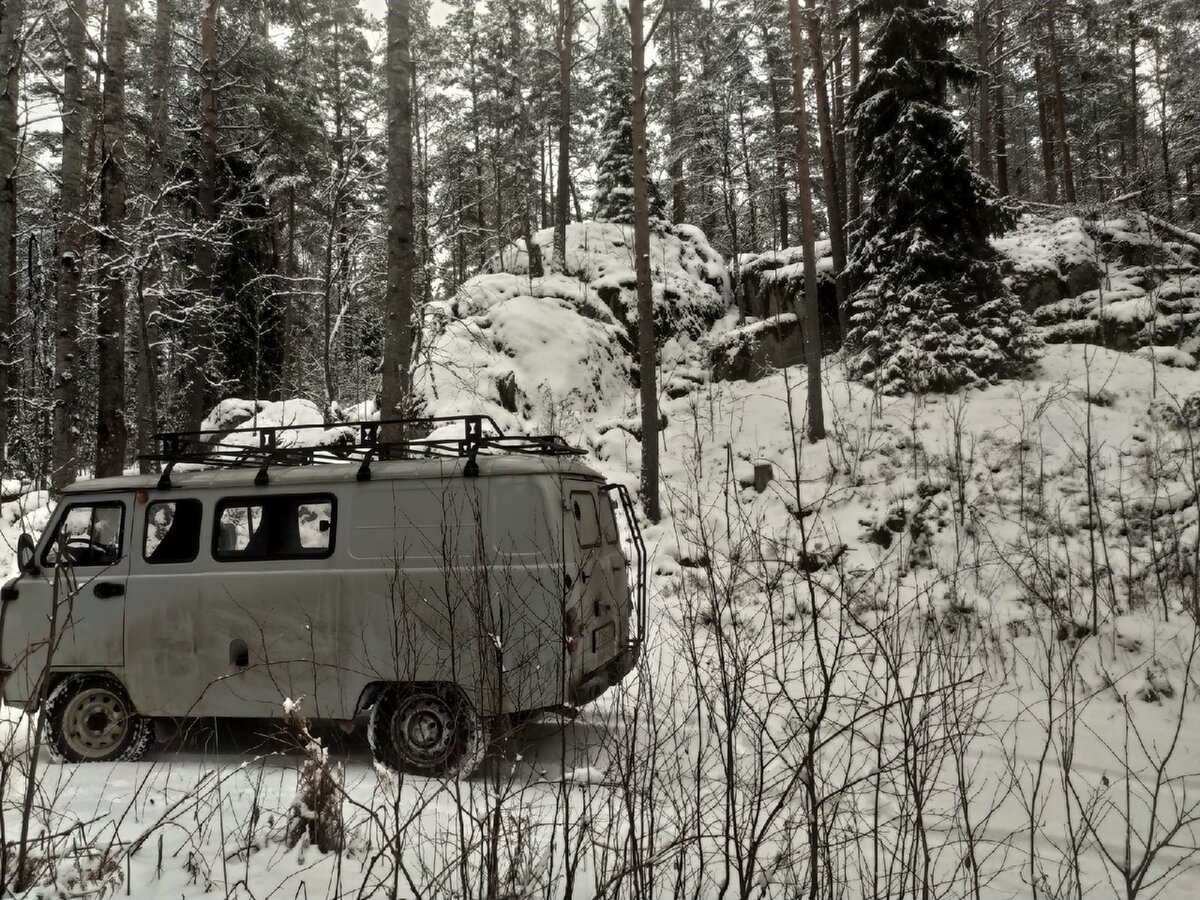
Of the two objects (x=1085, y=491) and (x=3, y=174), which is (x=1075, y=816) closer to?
(x=1085, y=491)

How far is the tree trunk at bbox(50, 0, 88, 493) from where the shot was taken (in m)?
8.27

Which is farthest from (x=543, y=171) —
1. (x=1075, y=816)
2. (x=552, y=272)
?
(x=1075, y=816)

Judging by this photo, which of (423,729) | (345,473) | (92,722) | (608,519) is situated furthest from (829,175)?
(92,722)

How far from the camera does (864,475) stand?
10977mm

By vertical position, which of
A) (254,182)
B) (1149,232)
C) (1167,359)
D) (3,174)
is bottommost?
(1167,359)

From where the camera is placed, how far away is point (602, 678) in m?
4.75

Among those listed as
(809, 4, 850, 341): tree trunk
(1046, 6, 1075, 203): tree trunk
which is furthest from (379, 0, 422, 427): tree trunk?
(1046, 6, 1075, 203): tree trunk

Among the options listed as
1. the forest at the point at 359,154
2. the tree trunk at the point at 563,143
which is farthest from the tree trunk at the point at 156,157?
the tree trunk at the point at 563,143

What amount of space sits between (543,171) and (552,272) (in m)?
16.4

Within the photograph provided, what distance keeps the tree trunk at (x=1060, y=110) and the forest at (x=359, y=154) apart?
0.14 m

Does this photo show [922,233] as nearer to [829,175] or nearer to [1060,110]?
[829,175]

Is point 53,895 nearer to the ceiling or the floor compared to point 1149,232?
nearer to the floor

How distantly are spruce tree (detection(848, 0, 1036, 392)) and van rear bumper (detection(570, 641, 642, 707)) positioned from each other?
375 inches

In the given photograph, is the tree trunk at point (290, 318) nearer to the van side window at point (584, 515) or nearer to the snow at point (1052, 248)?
the van side window at point (584, 515)
